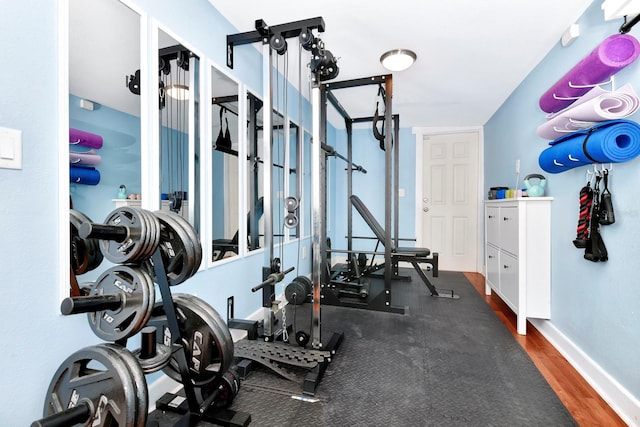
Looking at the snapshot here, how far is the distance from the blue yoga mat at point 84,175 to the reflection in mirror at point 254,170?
1.11 meters

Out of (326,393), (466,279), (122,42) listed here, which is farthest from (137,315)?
(466,279)

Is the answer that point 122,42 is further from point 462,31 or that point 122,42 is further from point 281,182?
point 462,31

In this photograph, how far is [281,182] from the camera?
3.06m

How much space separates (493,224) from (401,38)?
2.09 metres

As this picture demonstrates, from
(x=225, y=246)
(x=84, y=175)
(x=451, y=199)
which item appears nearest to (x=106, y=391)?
(x=84, y=175)

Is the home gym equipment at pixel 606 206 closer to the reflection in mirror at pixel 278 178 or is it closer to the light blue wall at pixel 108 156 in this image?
the reflection in mirror at pixel 278 178

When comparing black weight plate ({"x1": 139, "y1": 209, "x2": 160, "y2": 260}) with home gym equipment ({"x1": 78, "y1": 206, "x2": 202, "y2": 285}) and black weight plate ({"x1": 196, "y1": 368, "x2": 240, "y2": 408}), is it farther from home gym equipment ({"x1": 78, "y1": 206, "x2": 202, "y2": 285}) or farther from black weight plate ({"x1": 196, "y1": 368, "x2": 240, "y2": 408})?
black weight plate ({"x1": 196, "y1": 368, "x2": 240, "y2": 408})

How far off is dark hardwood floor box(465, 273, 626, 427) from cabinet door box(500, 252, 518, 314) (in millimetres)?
211

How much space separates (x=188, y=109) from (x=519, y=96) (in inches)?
126

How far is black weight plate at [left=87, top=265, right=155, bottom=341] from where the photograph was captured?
0.89m

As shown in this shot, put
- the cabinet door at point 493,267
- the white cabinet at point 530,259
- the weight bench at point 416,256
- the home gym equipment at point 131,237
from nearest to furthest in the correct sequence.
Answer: the home gym equipment at point 131,237 → the white cabinet at point 530,259 → the cabinet door at point 493,267 → the weight bench at point 416,256

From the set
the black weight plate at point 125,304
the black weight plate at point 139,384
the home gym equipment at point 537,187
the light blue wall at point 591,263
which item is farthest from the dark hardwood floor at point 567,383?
the black weight plate at point 125,304

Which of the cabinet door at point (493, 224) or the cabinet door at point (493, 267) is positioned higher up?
the cabinet door at point (493, 224)

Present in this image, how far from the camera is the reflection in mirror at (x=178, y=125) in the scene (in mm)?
1462
